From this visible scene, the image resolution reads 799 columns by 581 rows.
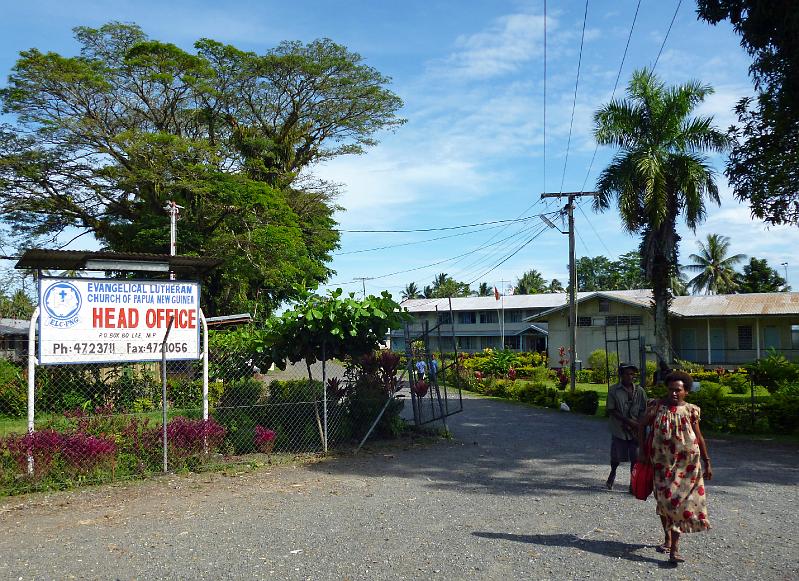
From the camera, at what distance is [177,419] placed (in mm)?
9703

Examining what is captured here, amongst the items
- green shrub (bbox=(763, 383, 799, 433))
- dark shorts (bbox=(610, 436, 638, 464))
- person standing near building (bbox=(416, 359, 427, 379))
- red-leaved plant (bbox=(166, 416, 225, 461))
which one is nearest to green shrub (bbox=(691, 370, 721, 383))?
green shrub (bbox=(763, 383, 799, 433))

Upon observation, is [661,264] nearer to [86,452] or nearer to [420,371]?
[420,371]

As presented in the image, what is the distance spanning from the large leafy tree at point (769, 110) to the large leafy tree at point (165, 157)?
18.2 metres

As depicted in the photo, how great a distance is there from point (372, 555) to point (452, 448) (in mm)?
5944

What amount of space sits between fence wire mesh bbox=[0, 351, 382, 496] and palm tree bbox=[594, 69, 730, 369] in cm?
954

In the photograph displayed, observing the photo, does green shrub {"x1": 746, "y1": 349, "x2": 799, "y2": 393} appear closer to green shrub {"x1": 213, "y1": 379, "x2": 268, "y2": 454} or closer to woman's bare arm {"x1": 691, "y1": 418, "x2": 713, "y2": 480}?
green shrub {"x1": 213, "y1": 379, "x2": 268, "y2": 454}

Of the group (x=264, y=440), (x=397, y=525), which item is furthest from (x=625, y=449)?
(x=264, y=440)

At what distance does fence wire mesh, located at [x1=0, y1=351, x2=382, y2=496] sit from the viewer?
27.7 ft

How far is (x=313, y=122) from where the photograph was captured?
33938 millimetres

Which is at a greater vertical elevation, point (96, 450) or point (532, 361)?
point (96, 450)

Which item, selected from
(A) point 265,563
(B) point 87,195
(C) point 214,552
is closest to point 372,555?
(A) point 265,563

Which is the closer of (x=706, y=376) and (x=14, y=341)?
(x=14, y=341)

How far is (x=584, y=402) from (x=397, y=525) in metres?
12.9

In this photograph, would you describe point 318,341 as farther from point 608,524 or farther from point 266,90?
point 266,90
